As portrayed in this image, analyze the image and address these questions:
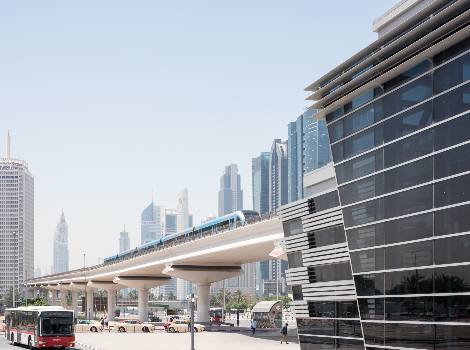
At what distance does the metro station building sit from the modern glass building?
4 cm

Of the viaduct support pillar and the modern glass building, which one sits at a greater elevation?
the modern glass building

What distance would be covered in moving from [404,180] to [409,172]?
0.45 metres

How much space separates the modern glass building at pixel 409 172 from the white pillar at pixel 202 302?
215ft

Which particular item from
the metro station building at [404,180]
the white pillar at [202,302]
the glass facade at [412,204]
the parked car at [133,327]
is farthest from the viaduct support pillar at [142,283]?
the glass facade at [412,204]

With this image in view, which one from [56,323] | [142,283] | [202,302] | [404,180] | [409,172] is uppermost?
[409,172]

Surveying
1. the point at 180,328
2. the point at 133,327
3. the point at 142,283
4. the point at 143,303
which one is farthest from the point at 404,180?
the point at 143,303

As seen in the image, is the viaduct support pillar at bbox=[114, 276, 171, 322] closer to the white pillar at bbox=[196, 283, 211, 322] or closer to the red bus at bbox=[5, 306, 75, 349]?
the white pillar at bbox=[196, 283, 211, 322]

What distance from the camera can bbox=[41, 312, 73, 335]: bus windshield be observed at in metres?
48.5

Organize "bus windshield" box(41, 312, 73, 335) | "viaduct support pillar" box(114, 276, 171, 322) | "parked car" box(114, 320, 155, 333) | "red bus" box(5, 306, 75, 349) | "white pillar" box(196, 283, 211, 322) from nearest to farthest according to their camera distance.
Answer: "red bus" box(5, 306, 75, 349)
"bus windshield" box(41, 312, 73, 335)
"parked car" box(114, 320, 155, 333)
"white pillar" box(196, 283, 211, 322)
"viaduct support pillar" box(114, 276, 171, 322)

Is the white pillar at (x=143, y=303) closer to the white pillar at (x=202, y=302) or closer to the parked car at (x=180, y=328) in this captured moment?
the white pillar at (x=202, y=302)

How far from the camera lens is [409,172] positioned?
27766 mm

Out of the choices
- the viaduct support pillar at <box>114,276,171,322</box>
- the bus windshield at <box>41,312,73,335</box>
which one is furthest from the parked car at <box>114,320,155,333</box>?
the bus windshield at <box>41,312,73,335</box>

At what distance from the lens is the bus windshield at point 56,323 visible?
4847 cm

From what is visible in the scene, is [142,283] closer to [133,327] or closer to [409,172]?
[133,327]
